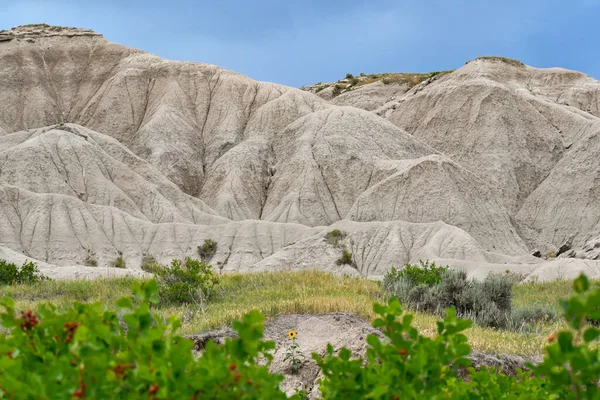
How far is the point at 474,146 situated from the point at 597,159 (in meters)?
13.0

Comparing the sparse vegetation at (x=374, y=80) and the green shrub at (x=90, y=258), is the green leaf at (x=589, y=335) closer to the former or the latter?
the green shrub at (x=90, y=258)

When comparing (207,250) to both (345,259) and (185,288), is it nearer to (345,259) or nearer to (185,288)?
(345,259)

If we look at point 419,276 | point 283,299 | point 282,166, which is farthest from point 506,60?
point 283,299

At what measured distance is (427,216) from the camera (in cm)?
5253

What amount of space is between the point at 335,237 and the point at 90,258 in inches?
728

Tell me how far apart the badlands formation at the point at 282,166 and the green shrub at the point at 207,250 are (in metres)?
0.78

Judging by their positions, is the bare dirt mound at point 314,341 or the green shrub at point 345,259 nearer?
the bare dirt mound at point 314,341

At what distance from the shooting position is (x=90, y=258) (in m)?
45.2

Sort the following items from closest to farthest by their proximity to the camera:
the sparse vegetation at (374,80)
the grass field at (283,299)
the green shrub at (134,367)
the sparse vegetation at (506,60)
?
the green shrub at (134,367) → the grass field at (283,299) → the sparse vegetation at (506,60) → the sparse vegetation at (374,80)

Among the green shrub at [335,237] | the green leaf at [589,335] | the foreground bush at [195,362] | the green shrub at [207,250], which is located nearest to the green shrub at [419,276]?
the foreground bush at [195,362]

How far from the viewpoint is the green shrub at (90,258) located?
146ft

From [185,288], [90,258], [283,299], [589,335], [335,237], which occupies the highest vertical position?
[589,335]

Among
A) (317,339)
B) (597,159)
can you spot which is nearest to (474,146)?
(597,159)

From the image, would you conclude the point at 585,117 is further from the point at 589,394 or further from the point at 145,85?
the point at 589,394
